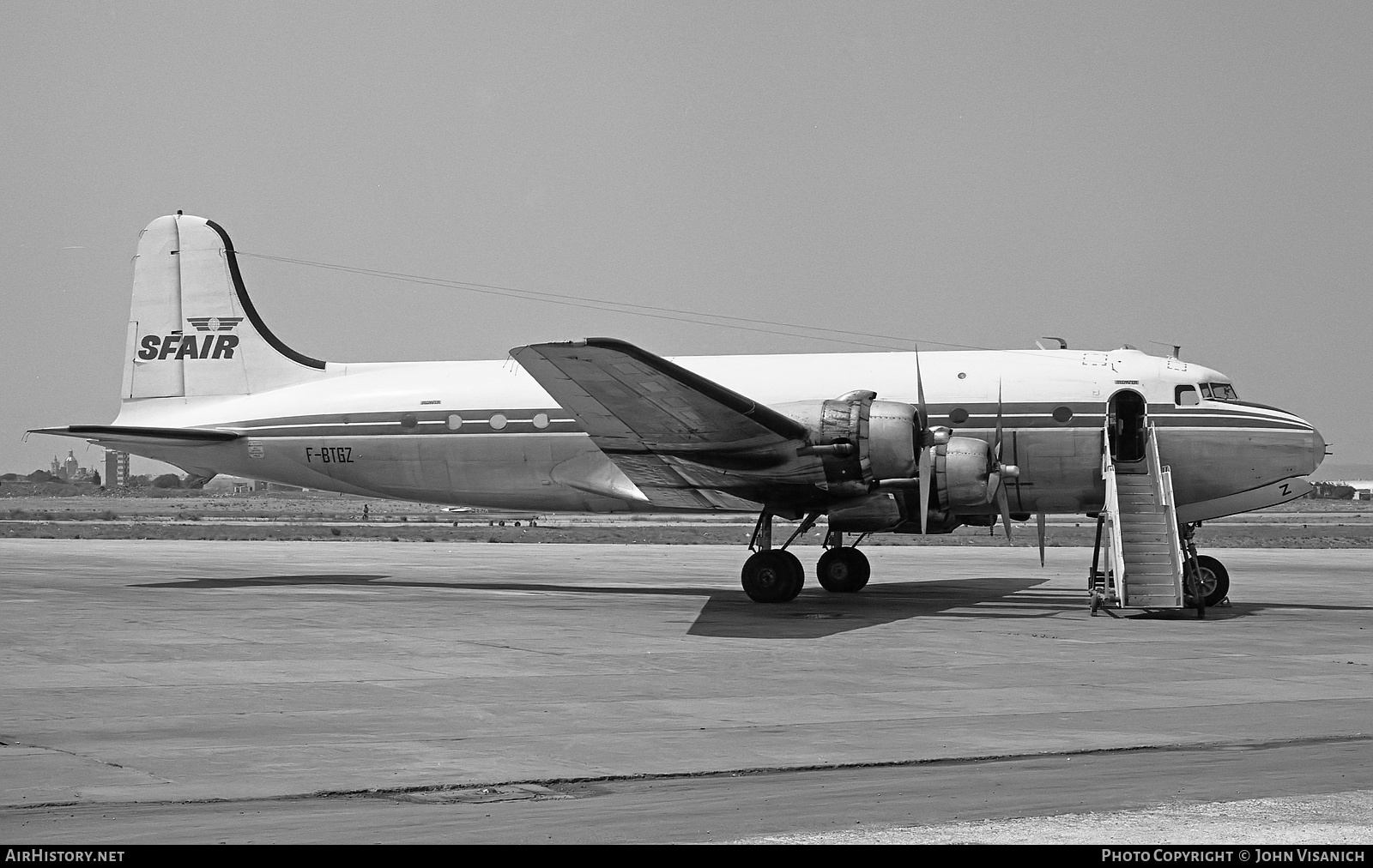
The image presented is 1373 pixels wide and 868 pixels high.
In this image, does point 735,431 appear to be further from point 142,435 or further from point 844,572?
point 142,435


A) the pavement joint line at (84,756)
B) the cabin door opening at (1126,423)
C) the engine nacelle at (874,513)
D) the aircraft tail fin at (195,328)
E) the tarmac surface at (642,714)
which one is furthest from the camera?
the aircraft tail fin at (195,328)

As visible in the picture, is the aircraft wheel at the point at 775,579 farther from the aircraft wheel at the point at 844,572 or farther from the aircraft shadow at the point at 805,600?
the aircraft wheel at the point at 844,572

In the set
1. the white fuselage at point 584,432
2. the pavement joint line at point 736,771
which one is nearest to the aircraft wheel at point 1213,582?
the white fuselage at point 584,432

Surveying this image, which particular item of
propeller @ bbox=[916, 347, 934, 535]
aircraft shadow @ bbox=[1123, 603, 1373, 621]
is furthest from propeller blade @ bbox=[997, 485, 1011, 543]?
aircraft shadow @ bbox=[1123, 603, 1373, 621]

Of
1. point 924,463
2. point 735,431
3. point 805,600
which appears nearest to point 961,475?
point 924,463

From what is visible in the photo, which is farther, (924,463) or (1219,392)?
(1219,392)

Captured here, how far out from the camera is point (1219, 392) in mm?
21719

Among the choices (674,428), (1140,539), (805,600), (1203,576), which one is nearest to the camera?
(674,428)

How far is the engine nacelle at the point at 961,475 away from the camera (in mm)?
19641

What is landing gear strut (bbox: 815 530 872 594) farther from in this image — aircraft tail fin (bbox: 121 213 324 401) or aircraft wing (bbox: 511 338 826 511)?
aircraft tail fin (bbox: 121 213 324 401)

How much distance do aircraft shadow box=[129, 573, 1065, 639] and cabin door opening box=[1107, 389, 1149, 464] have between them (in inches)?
103

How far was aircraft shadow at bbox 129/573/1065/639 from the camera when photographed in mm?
17781

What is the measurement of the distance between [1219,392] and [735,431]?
27.6 feet

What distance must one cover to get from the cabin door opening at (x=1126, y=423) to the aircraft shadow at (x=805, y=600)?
261 cm
